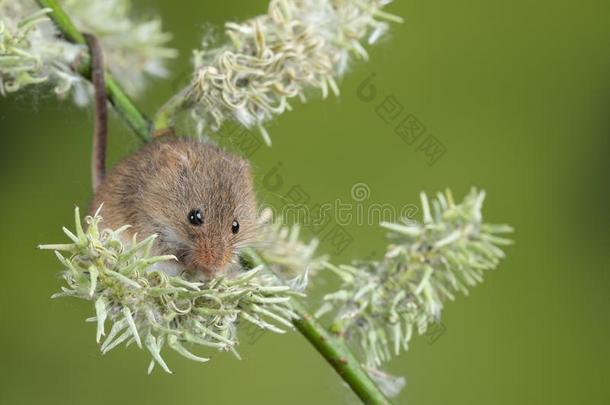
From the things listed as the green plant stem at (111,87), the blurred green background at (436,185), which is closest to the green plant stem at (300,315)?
the green plant stem at (111,87)

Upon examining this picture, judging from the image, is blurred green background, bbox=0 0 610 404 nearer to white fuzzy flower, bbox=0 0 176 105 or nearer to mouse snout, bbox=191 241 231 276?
white fuzzy flower, bbox=0 0 176 105

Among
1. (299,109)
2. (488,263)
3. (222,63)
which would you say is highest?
(299,109)

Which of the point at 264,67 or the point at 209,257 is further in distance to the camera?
the point at 264,67

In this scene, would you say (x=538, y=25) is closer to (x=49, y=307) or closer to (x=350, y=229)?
(x=350, y=229)

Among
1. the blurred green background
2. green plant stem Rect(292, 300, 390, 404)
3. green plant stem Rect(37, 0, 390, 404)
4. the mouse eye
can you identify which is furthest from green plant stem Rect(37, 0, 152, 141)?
the blurred green background

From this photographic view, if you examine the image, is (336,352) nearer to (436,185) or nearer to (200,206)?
(200,206)

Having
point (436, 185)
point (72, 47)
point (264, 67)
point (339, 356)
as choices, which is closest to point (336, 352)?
point (339, 356)

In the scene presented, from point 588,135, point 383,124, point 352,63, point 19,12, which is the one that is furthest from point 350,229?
point 19,12
